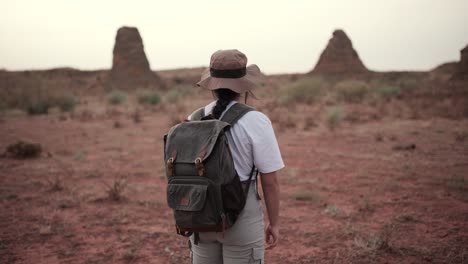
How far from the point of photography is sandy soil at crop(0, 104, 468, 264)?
434 centimetres

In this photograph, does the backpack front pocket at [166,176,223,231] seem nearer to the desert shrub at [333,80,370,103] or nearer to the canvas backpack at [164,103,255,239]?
the canvas backpack at [164,103,255,239]

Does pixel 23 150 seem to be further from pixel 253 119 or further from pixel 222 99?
pixel 253 119

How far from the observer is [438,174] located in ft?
24.1

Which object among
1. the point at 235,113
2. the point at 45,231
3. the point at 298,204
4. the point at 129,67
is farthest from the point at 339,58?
the point at 235,113

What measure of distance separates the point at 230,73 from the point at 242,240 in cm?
86

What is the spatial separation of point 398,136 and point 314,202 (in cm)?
647

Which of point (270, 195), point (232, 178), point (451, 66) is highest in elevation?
point (451, 66)

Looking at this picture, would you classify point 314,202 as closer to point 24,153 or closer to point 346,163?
point 346,163

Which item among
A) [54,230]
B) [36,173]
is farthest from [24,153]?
[54,230]

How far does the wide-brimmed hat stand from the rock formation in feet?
127

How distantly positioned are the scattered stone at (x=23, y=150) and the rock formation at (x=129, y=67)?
1188 inches

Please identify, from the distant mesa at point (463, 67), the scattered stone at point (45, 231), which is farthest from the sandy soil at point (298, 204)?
the distant mesa at point (463, 67)

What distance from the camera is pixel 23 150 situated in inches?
384

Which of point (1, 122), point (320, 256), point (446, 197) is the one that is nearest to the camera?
point (320, 256)
